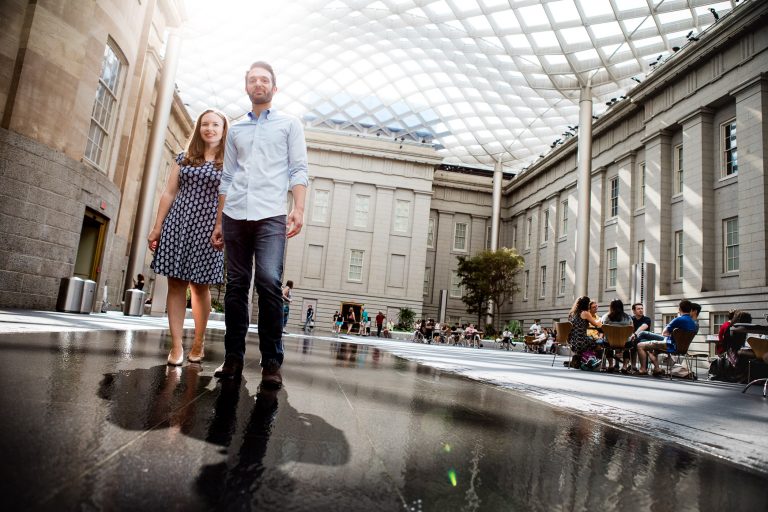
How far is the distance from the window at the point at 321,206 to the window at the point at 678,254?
1007 inches

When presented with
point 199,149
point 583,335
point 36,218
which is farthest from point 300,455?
point 36,218

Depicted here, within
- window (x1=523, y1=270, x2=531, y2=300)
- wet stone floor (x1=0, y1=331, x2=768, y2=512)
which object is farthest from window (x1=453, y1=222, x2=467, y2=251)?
wet stone floor (x1=0, y1=331, x2=768, y2=512)

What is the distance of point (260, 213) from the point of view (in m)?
3.08

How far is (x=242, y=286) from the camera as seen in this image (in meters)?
3.26

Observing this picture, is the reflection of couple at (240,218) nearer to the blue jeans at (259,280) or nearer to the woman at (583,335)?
the blue jeans at (259,280)

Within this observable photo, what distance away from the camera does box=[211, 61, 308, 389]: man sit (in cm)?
308

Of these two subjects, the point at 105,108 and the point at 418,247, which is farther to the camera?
the point at 418,247

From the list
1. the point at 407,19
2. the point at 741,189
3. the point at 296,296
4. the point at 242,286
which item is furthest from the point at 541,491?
the point at 296,296

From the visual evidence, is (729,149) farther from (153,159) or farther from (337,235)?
(337,235)

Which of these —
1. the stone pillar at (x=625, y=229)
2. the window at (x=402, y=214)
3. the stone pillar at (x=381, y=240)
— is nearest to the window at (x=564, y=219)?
the stone pillar at (x=625, y=229)

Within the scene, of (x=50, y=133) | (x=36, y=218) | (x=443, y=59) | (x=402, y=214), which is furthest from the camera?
(x=402, y=214)

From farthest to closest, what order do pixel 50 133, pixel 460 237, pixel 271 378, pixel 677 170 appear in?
pixel 460 237
pixel 677 170
pixel 50 133
pixel 271 378

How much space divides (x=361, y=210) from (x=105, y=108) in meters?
28.1

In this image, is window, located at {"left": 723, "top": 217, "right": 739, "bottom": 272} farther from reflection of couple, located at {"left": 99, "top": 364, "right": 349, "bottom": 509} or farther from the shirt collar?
reflection of couple, located at {"left": 99, "top": 364, "right": 349, "bottom": 509}
